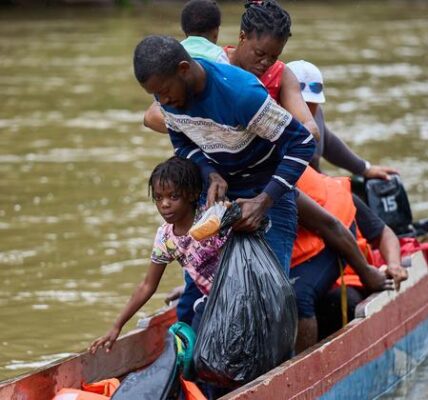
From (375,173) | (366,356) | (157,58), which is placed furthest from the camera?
(375,173)

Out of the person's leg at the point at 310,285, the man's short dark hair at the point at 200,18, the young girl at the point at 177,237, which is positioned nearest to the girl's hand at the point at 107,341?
the young girl at the point at 177,237

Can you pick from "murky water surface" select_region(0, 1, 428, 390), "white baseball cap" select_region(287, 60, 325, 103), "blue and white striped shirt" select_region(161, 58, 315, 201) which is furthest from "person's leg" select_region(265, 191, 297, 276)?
"murky water surface" select_region(0, 1, 428, 390)

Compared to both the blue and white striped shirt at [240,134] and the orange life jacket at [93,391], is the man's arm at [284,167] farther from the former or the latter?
the orange life jacket at [93,391]

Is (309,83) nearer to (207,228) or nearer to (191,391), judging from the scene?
(207,228)

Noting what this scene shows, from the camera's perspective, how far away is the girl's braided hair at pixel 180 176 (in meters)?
5.79

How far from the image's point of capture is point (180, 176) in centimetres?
580

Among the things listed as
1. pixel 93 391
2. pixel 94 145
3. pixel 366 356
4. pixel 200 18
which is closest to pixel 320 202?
pixel 366 356

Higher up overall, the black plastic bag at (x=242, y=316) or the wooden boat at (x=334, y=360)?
the black plastic bag at (x=242, y=316)

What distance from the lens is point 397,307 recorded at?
A: 7.26 metres

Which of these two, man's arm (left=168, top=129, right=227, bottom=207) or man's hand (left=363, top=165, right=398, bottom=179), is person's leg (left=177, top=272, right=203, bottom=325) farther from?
man's hand (left=363, top=165, right=398, bottom=179)

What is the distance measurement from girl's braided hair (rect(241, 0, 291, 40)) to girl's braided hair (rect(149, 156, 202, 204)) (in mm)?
704

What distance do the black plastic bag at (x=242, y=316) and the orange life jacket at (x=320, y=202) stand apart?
1074 millimetres

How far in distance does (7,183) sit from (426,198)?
4206 mm

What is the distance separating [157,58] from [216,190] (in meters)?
0.70
